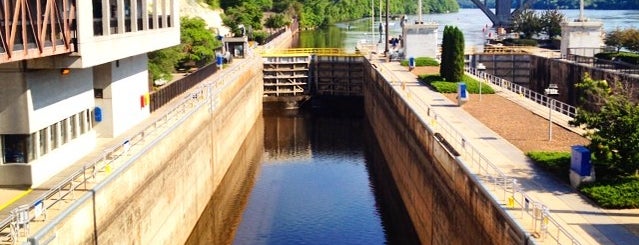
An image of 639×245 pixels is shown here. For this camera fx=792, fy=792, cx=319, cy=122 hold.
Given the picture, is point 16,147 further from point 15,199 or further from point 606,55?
point 606,55

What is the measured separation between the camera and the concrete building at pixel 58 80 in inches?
883

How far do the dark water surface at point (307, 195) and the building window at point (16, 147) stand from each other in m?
9.84

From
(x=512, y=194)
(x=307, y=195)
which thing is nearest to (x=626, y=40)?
(x=307, y=195)

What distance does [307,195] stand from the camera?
3875cm

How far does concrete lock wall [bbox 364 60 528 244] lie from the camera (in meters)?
20.9

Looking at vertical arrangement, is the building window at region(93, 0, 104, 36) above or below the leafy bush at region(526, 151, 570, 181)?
above

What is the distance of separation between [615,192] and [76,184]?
14806 millimetres

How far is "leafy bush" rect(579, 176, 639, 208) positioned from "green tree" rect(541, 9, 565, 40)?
64.4m

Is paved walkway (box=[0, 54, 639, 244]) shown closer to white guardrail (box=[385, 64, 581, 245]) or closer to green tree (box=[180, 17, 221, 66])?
white guardrail (box=[385, 64, 581, 245])

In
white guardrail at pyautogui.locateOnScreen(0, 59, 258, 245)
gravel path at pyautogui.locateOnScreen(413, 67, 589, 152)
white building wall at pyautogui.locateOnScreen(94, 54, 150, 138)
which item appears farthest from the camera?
white building wall at pyautogui.locateOnScreen(94, 54, 150, 138)

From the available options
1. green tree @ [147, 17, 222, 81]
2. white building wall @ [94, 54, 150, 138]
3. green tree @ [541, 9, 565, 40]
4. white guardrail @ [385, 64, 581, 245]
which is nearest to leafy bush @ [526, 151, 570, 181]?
white guardrail @ [385, 64, 581, 245]

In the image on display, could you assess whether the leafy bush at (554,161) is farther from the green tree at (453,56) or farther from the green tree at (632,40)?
the green tree at (632,40)

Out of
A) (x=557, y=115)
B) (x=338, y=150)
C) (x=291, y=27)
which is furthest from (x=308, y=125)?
(x=291, y=27)

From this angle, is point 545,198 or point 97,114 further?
point 97,114
